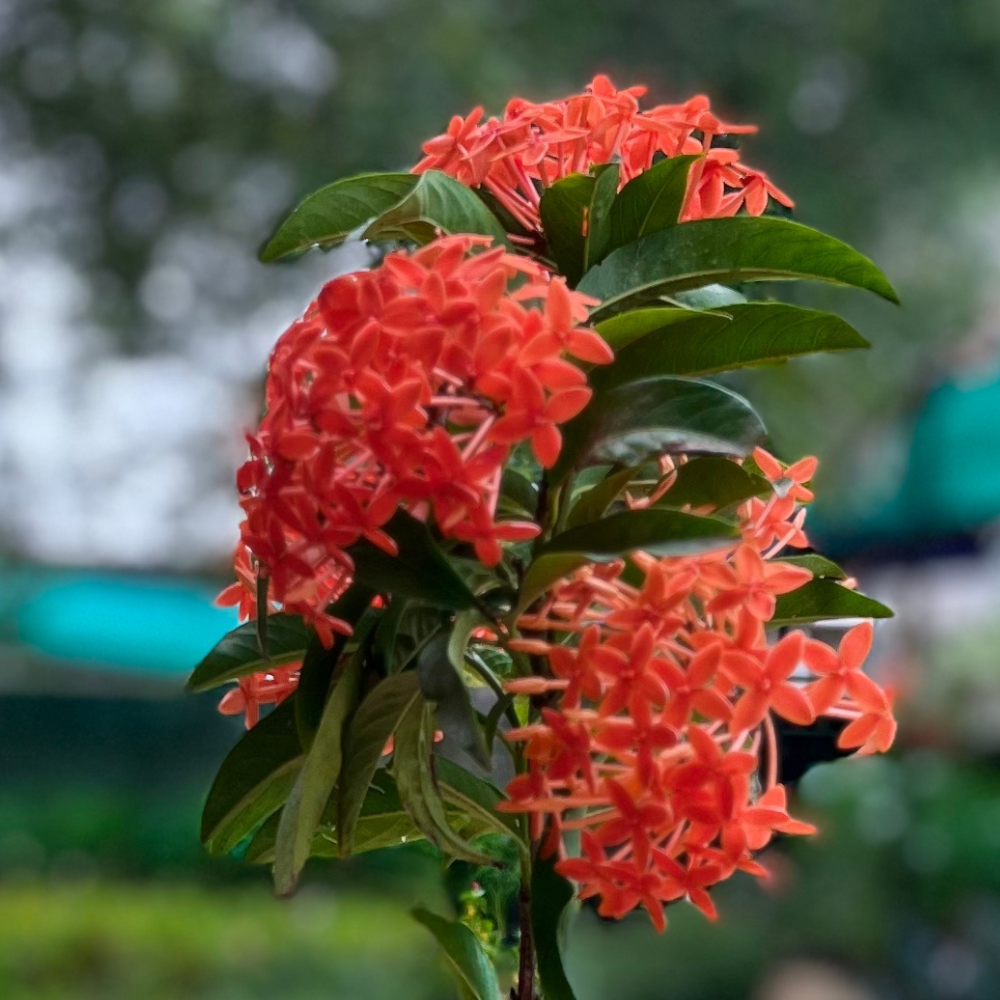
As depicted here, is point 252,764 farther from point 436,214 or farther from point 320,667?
point 436,214

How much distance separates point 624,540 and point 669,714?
0.19 feet

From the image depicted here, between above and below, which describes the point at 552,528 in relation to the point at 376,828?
above

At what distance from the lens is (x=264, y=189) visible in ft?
8.99

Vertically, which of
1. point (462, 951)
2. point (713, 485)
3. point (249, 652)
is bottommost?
point (462, 951)

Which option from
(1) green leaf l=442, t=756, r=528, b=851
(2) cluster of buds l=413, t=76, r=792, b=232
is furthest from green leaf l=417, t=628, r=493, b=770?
(2) cluster of buds l=413, t=76, r=792, b=232

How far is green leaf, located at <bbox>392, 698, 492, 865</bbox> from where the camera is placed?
0.47 metres

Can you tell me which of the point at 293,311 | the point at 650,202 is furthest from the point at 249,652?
the point at 293,311

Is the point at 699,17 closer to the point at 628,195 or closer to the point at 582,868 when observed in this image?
the point at 628,195

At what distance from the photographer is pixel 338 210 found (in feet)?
1.74

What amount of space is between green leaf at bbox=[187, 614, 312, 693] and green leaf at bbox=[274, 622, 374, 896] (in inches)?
2.8

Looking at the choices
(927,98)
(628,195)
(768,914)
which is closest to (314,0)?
(927,98)

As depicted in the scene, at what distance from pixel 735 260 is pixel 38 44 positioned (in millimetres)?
2592

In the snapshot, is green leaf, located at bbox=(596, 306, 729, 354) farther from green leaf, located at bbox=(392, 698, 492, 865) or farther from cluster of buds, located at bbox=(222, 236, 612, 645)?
green leaf, located at bbox=(392, 698, 492, 865)

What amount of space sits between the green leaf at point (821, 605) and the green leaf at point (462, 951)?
0.61 ft
